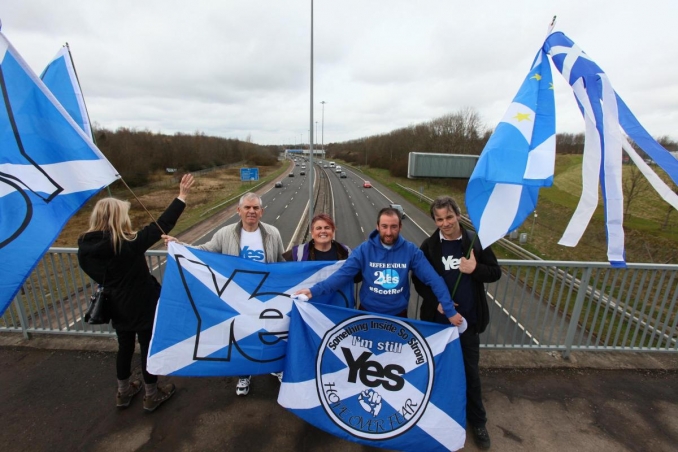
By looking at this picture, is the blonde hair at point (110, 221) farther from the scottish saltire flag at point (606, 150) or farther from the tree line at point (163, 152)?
the tree line at point (163, 152)

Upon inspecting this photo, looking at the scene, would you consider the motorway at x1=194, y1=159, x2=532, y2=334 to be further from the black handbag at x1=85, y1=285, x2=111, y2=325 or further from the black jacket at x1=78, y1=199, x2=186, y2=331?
the black handbag at x1=85, y1=285, x2=111, y2=325

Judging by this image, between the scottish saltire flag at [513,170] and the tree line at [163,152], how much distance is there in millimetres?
39613

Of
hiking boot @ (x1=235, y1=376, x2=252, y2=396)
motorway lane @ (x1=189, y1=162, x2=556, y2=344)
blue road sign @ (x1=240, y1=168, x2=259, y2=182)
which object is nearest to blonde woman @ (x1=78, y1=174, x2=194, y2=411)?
→ hiking boot @ (x1=235, y1=376, x2=252, y2=396)

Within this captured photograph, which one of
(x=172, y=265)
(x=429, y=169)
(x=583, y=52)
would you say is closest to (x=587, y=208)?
(x=583, y=52)

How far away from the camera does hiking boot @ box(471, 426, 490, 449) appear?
2740 millimetres

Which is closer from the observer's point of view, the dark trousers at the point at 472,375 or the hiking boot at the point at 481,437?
the hiking boot at the point at 481,437

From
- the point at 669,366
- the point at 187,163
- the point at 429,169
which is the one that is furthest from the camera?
the point at 187,163

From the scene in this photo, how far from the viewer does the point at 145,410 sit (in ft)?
9.87

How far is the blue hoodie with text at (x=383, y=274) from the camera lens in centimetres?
282

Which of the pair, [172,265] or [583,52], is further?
[172,265]

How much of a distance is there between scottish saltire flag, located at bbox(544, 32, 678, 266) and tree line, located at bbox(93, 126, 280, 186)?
39973mm

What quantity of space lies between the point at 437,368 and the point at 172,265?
8.03ft

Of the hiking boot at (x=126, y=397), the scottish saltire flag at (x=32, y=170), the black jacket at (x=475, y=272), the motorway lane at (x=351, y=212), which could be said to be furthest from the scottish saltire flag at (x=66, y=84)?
the motorway lane at (x=351, y=212)

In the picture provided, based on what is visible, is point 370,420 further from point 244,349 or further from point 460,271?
point 460,271
